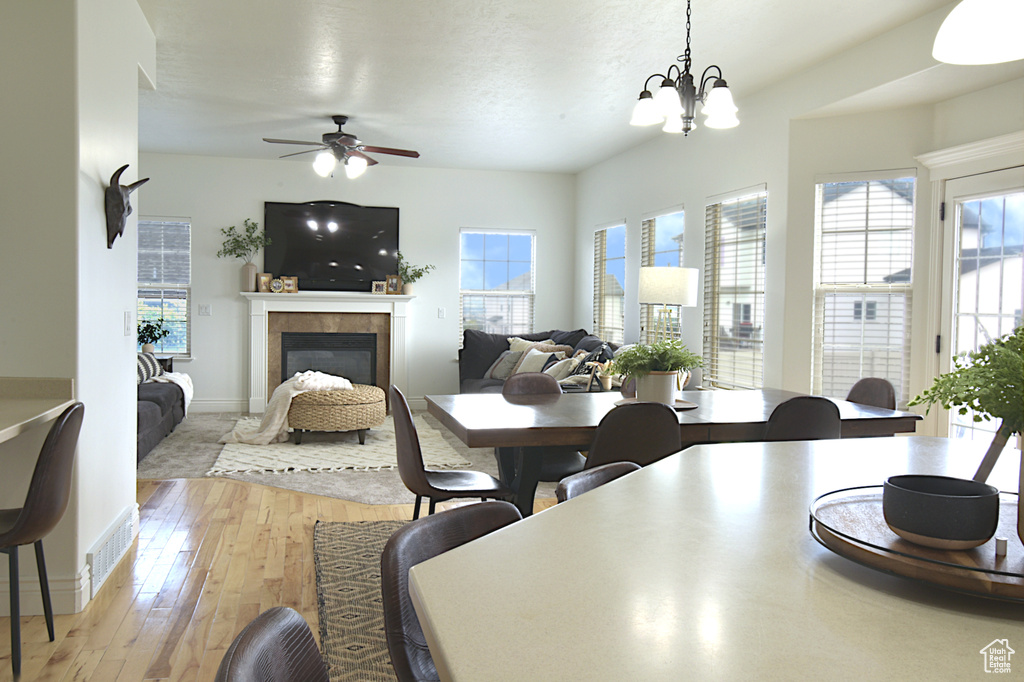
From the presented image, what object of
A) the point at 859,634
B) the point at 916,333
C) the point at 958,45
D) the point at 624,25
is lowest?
the point at 859,634

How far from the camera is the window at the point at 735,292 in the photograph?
5.32 metres

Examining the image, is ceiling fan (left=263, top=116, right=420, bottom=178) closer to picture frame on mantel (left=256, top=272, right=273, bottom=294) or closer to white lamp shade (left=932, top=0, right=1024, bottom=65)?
picture frame on mantel (left=256, top=272, right=273, bottom=294)

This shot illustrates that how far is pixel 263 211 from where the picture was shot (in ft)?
26.0

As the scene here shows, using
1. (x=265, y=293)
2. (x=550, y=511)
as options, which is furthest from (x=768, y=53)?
(x=265, y=293)

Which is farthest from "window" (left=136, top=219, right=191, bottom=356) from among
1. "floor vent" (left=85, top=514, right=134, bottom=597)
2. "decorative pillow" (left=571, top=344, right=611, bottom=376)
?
"floor vent" (left=85, top=514, right=134, bottom=597)

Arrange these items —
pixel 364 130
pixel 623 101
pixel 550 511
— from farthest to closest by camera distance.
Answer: pixel 364 130 → pixel 623 101 → pixel 550 511

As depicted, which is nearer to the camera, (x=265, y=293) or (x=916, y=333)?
(x=916, y=333)

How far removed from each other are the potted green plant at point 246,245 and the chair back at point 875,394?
6110 millimetres

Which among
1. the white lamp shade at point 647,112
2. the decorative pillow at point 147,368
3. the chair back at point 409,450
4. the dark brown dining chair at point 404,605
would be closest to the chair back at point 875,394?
the white lamp shade at point 647,112

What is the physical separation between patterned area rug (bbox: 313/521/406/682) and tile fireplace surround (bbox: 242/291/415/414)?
166 inches

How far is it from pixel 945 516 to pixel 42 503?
2.41 meters

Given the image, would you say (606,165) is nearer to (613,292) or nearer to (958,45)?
(613,292)

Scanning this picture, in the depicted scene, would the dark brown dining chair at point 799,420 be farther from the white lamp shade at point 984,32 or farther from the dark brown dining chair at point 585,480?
the white lamp shade at point 984,32

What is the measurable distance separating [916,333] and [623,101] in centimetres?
264
